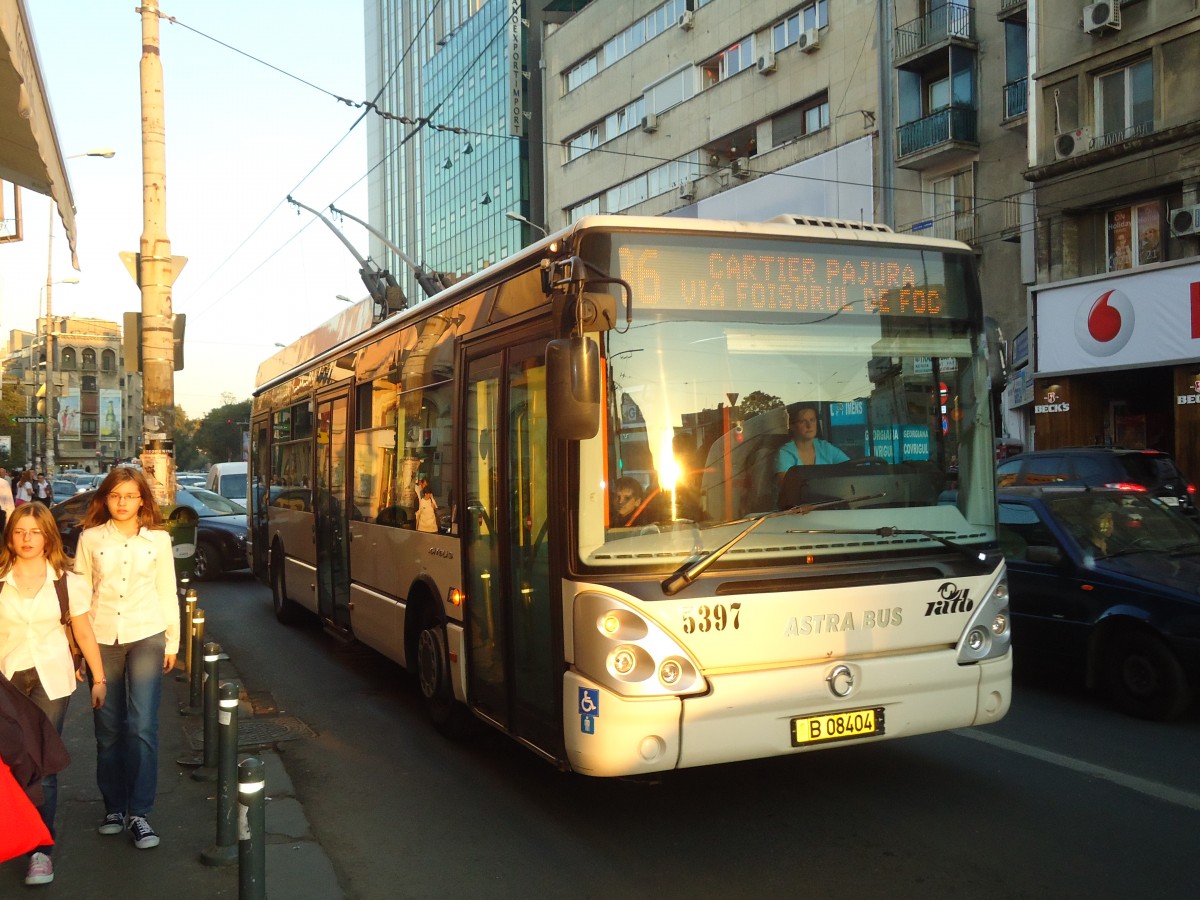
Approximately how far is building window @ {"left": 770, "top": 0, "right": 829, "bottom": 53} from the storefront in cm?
1233

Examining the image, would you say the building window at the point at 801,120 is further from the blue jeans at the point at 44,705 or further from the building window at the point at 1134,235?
the blue jeans at the point at 44,705

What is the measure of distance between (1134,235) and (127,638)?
73.8ft

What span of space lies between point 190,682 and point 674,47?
34608mm

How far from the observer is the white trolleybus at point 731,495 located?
197 inches

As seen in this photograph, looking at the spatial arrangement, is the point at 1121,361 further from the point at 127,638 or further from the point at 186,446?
the point at 186,446

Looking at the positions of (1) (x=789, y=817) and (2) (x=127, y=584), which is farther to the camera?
(1) (x=789, y=817)

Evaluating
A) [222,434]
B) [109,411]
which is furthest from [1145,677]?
[222,434]

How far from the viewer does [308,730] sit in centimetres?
786

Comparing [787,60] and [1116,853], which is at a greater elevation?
[787,60]

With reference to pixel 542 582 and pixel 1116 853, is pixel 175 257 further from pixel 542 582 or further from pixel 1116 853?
pixel 1116 853

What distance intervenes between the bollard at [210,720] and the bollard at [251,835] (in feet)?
9.17

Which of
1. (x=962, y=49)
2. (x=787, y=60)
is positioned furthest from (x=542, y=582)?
(x=787, y=60)

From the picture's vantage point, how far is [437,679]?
7344mm

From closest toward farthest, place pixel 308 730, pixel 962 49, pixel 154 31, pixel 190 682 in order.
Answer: pixel 308 730, pixel 190 682, pixel 154 31, pixel 962 49
